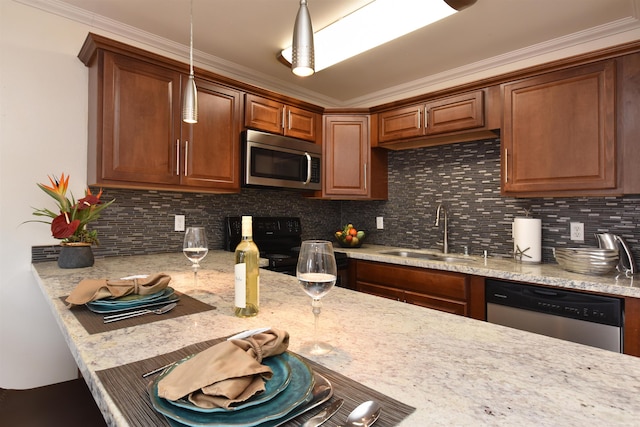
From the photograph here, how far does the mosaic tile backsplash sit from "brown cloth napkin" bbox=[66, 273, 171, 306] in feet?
4.19

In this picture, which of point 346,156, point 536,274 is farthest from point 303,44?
point 346,156

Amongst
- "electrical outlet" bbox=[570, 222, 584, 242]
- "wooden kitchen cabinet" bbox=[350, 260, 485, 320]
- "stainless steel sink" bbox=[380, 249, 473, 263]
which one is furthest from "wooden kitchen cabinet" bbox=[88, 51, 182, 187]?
"electrical outlet" bbox=[570, 222, 584, 242]

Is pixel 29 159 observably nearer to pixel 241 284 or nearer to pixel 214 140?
pixel 214 140

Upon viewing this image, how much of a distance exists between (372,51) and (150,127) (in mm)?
1633

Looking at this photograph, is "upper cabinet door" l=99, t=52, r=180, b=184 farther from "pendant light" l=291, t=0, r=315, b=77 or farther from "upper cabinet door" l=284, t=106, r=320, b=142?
"pendant light" l=291, t=0, r=315, b=77

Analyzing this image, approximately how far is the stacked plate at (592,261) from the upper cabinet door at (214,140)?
7.04ft

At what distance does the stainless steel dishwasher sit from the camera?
1.69m

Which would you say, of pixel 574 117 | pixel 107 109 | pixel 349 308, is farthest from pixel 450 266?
pixel 107 109

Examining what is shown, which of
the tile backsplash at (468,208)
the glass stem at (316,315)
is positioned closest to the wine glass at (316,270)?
the glass stem at (316,315)

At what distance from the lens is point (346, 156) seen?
125 inches

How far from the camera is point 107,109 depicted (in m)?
1.98

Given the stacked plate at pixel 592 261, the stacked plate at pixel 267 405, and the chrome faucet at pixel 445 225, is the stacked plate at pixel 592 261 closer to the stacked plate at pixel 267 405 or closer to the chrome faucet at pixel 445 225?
the chrome faucet at pixel 445 225

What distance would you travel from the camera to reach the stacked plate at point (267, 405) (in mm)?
475

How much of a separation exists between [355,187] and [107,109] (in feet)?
6.48
